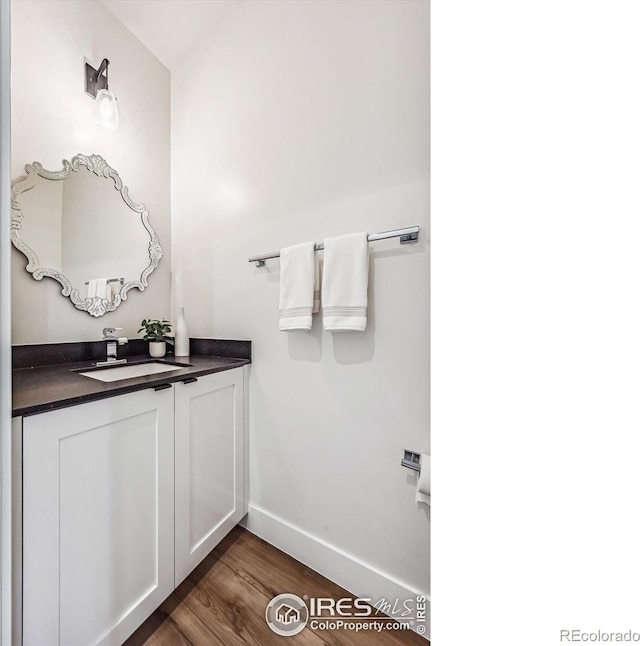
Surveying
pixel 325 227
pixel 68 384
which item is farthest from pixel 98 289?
pixel 325 227

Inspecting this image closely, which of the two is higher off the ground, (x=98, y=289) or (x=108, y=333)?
(x=98, y=289)

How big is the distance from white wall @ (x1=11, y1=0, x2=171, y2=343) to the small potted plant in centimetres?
8

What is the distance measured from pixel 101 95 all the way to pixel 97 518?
5.80 feet

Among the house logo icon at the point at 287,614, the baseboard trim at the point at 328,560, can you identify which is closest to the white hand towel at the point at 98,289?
the baseboard trim at the point at 328,560

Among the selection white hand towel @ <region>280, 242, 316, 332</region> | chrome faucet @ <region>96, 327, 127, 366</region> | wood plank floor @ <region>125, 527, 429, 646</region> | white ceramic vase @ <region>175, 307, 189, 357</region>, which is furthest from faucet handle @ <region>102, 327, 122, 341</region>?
wood plank floor @ <region>125, 527, 429, 646</region>

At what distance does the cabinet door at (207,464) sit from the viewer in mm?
1106

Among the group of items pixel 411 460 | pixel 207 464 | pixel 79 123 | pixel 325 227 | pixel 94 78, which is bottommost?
pixel 207 464

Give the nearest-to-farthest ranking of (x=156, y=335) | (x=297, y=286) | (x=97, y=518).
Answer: (x=97, y=518), (x=297, y=286), (x=156, y=335)

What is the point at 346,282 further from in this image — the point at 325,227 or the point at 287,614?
the point at 287,614

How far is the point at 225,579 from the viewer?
1190mm

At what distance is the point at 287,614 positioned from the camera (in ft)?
3.51

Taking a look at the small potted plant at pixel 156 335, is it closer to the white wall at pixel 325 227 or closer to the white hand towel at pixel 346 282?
the white wall at pixel 325 227

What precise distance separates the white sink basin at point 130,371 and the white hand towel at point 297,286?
525mm
